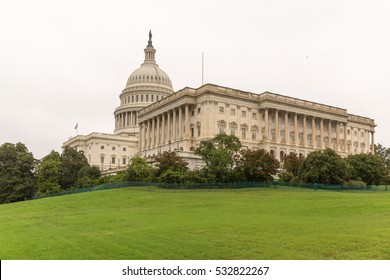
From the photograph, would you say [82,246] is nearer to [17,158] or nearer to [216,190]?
[216,190]

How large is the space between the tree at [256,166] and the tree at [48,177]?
41399mm

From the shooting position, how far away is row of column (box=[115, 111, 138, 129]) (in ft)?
561

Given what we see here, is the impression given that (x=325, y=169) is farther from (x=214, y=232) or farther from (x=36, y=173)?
(x=36, y=173)

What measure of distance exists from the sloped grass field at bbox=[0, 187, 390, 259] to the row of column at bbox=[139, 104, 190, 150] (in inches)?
2509

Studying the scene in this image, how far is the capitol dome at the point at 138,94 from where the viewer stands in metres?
170

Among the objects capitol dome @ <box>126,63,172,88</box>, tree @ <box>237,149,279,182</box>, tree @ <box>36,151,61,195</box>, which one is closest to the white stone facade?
tree @ <box>36,151,61,195</box>

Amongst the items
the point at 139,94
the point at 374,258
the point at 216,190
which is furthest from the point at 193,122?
the point at 374,258

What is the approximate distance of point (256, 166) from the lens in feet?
244

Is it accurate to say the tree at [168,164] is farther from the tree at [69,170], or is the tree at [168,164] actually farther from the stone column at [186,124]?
the stone column at [186,124]

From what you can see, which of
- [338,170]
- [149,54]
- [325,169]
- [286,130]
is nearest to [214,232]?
[325,169]

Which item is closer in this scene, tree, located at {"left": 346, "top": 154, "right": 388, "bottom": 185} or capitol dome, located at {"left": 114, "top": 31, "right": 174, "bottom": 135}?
tree, located at {"left": 346, "top": 154, "right": 388, "bottom": 185}

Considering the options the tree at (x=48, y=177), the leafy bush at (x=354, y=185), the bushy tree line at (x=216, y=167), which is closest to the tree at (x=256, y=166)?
the bushy tree line at (x=216, y=167)

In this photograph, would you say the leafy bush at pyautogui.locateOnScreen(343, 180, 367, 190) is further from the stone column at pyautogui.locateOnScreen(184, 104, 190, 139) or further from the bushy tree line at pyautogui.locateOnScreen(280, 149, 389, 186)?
the stone column at pyautogui.locateOnScreen(184, 104, 190, 139)

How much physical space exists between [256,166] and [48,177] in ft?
151
